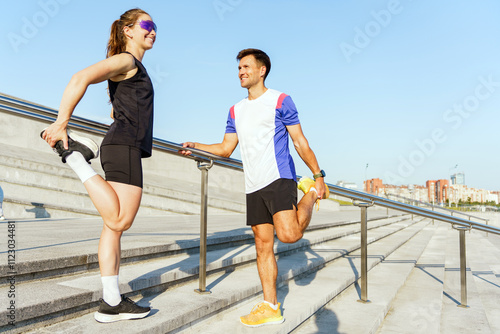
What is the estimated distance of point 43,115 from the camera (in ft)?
6.12

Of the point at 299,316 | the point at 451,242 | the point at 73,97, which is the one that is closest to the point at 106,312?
the point at 73,97

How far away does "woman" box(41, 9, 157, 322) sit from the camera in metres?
1.61

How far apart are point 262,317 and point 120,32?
5.85 ft

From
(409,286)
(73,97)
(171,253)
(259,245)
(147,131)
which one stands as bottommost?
(409,286)

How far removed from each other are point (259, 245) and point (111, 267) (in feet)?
3.21

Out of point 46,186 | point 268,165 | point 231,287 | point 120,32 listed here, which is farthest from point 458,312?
point 46,186

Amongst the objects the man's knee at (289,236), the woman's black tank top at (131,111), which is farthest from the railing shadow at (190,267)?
the woman's black tank top at (131,111)

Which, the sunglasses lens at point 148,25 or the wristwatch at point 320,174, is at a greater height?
the sunglasses lens at point 148,25

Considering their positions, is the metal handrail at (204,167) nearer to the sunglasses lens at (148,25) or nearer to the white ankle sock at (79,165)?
the white ankle sock at (79,165)

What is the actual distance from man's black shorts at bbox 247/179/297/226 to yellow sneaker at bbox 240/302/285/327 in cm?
52

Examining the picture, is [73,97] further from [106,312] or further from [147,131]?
[106,312]

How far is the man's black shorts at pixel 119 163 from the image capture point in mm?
1784

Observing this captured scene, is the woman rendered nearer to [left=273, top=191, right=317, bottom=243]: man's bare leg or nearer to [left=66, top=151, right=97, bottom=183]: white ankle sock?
[left=66, top=151, right=97, bottom=183]: white ankle sock

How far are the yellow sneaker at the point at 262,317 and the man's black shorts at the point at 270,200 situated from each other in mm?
520
